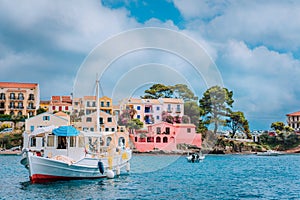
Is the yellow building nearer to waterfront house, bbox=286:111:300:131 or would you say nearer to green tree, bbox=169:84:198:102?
green tree, bbox=169:84:198:102

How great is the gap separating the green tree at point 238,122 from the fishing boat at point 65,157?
60713 millimetres

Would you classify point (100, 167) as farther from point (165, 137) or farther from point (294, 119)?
point (294, 119)

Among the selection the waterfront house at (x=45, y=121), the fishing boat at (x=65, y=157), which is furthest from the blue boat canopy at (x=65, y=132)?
the waterfront house at (x=45, y=121)

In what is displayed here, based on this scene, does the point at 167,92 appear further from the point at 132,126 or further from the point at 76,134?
the point at 76,134

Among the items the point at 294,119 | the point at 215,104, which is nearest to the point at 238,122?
the point at 215,104

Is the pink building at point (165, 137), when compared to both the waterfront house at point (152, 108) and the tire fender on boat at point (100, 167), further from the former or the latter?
the tire fender on boat at point (100, 167)

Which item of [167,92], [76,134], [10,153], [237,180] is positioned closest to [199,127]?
[167,92]

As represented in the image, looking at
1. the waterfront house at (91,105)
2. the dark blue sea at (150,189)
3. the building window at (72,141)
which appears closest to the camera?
the dark blue sea at (150,189)

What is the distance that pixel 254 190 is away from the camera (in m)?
27.3

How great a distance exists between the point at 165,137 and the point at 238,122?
71.6 ft

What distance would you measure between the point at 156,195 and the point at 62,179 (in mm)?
7640

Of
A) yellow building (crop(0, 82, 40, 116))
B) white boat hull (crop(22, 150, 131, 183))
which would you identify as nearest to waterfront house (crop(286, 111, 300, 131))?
yellow building (crop(0, 82, 40, 116))

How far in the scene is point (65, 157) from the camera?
29.2 metres

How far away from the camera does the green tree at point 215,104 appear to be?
260ft
